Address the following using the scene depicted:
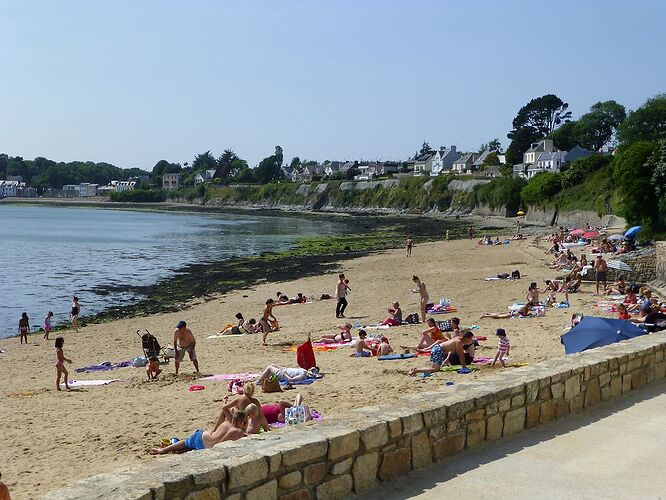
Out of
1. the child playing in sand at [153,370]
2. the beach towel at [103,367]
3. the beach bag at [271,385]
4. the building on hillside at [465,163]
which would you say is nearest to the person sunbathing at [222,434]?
the beach bag at [271,385]

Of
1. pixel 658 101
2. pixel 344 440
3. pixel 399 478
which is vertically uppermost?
pixel 658 101

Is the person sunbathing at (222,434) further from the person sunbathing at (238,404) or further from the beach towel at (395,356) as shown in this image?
the beach towel at (395,356)

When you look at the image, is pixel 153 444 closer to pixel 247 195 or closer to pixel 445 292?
pixel 445 292

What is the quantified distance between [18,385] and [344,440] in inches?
512

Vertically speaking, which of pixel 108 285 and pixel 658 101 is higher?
pixel 658 101

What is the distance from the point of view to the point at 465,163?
131 m

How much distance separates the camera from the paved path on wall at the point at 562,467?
5.44 m

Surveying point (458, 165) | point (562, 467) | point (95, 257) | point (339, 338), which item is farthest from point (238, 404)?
point (458, 165)

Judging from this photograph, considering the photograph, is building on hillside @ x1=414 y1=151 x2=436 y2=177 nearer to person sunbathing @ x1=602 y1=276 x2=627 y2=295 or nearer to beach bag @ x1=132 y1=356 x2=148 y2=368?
person sunbathing @ x1=602 y1=276 x2=627 y2=295

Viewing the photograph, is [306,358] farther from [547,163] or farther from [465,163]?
[465,163]

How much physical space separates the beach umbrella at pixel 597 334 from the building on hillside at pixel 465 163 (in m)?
114

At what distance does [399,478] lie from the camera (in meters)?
5.63

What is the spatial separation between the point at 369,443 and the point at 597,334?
24.2ft

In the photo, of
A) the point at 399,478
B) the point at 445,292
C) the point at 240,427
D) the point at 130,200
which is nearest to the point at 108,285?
the point at 445,292
